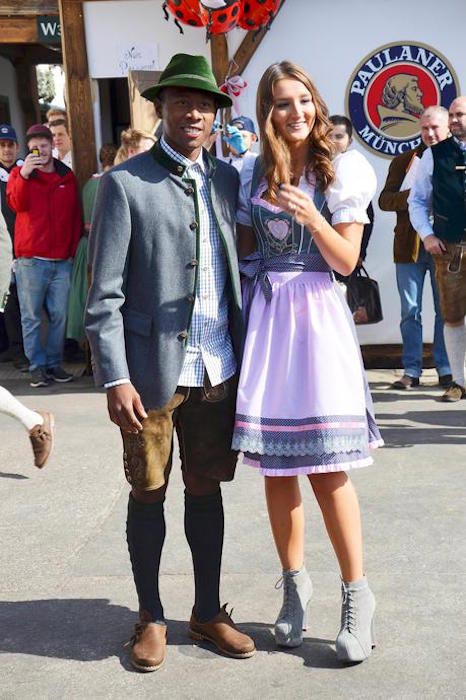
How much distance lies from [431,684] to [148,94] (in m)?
1.96

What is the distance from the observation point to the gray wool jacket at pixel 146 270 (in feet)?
9.95

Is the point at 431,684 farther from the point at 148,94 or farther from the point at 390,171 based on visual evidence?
the point at 390,171

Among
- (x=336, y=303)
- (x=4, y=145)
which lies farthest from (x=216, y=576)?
(x=4, y=145)

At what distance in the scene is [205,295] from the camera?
317 centimetres

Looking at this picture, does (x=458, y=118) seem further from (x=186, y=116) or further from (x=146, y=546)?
(x=146, y=546)

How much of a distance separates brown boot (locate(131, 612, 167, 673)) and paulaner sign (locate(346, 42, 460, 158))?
547 cm

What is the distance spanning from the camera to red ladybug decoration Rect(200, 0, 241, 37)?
712cm

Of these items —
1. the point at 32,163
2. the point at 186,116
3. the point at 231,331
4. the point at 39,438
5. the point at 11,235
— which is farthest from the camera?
the point at 11,235

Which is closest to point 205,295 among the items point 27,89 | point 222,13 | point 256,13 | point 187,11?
point 222,13

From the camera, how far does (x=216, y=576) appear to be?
11.2ft

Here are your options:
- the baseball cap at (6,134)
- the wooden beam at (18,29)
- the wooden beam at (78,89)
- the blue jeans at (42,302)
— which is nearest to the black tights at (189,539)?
the blue jeans at (42,302)

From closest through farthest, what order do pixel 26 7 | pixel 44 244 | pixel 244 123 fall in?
pixel 244 123
pixel 44 244
pixel 26 7

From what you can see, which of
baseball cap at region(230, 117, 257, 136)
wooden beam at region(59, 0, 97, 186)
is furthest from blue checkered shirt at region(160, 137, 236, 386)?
wooden beam at region(59, 0, 97, 186)

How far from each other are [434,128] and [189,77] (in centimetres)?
425
